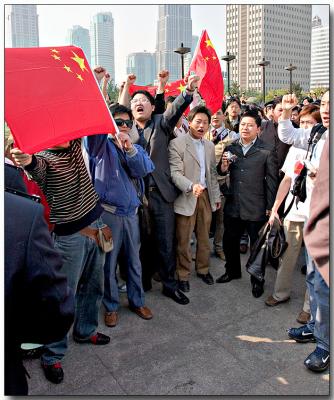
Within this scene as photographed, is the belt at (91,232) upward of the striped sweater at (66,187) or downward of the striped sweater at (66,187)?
downward

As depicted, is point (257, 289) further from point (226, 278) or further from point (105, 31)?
point (105, 31)

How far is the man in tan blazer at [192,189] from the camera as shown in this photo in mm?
3797

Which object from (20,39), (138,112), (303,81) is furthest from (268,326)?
(303,81)

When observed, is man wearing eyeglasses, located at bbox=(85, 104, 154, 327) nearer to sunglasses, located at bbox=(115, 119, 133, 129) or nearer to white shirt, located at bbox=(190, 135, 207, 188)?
sunglasses, located at bbox=(115, 119, 133, 129)

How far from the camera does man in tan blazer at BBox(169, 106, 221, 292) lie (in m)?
3.80

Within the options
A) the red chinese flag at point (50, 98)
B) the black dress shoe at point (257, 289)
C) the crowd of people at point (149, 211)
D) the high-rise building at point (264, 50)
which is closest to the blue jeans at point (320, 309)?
the crowd of people at point (149, 211)

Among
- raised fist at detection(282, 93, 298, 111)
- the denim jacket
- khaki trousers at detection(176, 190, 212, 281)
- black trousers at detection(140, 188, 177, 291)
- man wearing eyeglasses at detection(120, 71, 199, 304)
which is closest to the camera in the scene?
the denim jacket

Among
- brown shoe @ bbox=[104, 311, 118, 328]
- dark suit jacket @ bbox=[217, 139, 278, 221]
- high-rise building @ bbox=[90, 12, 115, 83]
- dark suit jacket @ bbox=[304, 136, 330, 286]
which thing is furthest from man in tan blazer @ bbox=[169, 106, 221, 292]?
dark suit jacket @ bbox=[304, 136, 330, 286]

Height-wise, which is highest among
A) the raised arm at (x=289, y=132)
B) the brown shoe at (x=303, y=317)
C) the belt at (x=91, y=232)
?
the raised arm at (x=289, y=132)

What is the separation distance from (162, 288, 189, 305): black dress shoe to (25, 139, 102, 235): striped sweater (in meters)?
1.35

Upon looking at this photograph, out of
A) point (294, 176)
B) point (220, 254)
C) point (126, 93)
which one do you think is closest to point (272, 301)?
point (294, 176)

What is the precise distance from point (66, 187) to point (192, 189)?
1400 mm

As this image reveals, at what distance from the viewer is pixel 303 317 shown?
3238 millimetres

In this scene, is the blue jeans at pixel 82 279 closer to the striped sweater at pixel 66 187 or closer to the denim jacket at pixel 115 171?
the striped sweater at pixel 66 187
